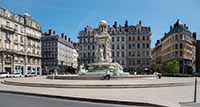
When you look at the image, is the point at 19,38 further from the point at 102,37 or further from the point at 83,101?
the point at 83,101

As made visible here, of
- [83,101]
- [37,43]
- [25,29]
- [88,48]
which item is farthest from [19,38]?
[83,101]

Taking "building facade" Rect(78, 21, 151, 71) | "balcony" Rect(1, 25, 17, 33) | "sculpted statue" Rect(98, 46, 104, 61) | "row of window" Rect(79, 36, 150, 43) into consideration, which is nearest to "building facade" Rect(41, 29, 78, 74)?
"row of window" Rect(79, 36, 150, 43)

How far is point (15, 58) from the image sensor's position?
79.4m

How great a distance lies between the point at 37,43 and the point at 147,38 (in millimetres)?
45075

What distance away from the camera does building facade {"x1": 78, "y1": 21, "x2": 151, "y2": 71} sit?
109812 mm

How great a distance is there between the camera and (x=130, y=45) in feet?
365

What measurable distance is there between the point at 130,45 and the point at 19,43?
157ft

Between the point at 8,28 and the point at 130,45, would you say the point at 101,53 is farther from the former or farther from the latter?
the point at 130,45

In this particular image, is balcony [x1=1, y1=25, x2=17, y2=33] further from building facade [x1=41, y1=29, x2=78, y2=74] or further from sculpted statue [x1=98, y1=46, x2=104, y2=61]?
sculpted statue [x1=98, y1=46, x2=104, y2=61]

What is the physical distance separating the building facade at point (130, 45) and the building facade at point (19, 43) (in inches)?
1062

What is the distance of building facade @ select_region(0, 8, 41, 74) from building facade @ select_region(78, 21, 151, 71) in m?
27.0

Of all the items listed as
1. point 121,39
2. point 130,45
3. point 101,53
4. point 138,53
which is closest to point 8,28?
point 101,53

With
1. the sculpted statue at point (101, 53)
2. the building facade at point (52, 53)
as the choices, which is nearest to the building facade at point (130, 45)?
the building facade at point (52, 53)

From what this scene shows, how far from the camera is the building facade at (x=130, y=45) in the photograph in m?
110
